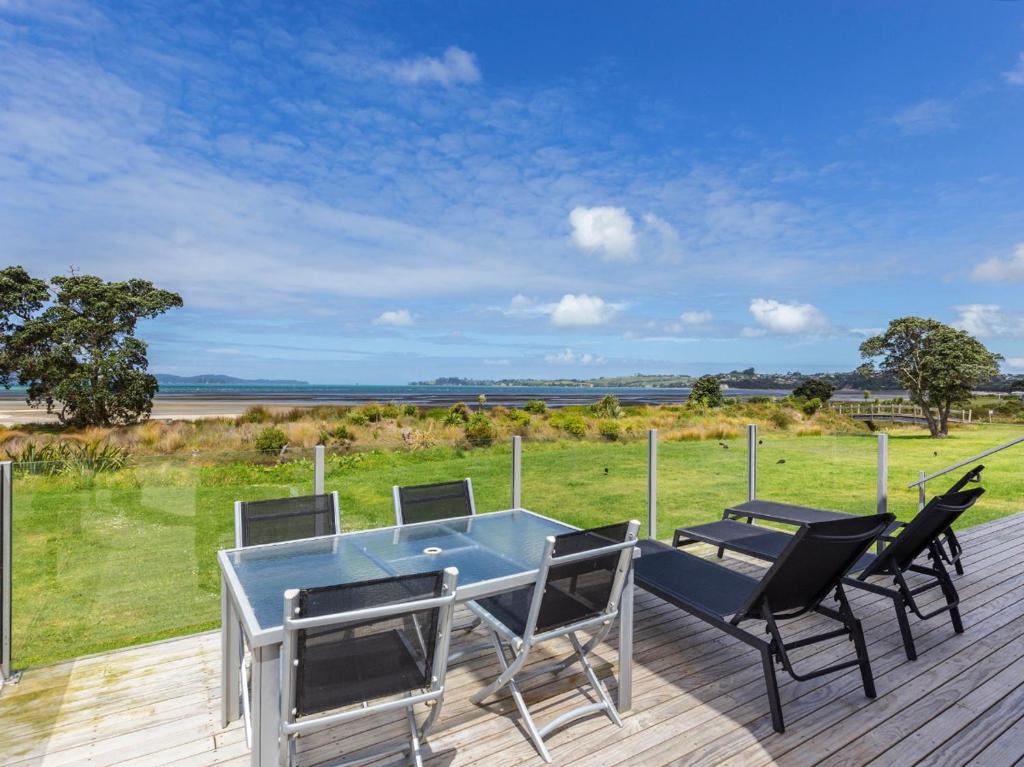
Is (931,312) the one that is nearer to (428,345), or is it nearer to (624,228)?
(624,228)

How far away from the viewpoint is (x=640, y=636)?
10.8 ft

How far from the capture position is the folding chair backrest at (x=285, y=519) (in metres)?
2.89

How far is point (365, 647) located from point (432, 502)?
175 centimetres

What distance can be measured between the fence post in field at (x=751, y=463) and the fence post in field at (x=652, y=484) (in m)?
1.38

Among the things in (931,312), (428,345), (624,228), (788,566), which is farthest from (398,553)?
(428,345)

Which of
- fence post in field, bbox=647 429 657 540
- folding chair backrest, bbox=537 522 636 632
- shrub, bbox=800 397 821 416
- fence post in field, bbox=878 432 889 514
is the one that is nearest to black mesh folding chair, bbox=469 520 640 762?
folding chair backrest, bbox=537 522 636 632

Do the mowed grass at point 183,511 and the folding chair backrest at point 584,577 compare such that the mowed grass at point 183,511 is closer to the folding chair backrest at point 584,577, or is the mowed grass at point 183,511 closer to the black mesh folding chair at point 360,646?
the folding chair backrest at point 584,577

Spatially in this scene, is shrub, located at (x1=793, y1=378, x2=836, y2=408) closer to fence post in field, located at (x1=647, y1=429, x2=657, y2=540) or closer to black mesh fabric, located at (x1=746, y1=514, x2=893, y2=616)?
fence post in field, located at (x1=647, y1=429, x2=657, y2=540)

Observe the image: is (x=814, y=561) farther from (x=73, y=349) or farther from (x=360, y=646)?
(x=73, y=349)

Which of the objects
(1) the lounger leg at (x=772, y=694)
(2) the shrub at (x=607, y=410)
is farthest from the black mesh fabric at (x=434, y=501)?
(2) the shrub at (x=607, y=410)

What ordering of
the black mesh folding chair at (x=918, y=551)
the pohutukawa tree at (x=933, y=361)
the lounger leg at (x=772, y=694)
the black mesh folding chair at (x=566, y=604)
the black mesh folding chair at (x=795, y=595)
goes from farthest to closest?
1. the pohutukawa tree at (x=933, y=361)
2. the black mesh folding chair at (x=918, y=551)
3. the black mesh folding chair at (x=795, y=595)
4. the lounger leg at (x=772, y=694)
5. the black mesh folding chair at (x=566, y=604)

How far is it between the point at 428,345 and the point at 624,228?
48.2 metres

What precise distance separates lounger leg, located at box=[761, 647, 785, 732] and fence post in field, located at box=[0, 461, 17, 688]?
3.70 metres

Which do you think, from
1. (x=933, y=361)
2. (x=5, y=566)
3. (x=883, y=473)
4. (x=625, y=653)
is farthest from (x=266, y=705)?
(x=933, y=361)
